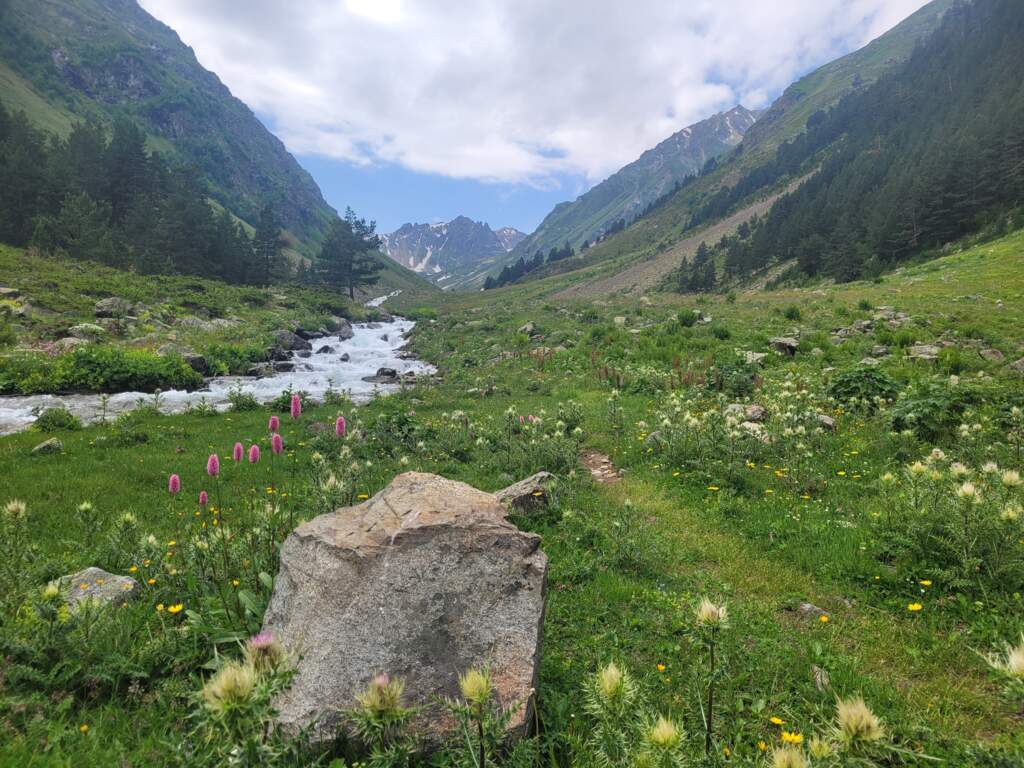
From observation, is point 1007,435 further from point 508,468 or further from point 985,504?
point 508,468

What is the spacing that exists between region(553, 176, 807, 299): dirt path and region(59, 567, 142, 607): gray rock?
76779 mm

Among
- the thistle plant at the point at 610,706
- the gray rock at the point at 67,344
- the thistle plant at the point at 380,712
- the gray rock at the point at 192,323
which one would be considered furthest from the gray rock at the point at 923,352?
the gray rock at the point at 192,323

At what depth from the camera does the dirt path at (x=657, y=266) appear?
81.8 meters

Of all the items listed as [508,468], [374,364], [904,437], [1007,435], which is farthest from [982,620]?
[374,364]

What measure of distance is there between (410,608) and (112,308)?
105ft

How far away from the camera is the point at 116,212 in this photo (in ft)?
182

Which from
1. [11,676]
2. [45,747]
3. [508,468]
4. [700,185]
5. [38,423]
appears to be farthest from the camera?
[700,185]

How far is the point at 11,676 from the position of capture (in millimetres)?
3195

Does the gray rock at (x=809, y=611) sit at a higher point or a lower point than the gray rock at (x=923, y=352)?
lower

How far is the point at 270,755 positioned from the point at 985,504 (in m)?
6.72

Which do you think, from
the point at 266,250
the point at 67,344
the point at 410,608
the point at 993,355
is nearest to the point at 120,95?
the point at 266,250

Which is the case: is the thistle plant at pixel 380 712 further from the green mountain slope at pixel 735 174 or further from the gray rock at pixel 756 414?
the green mountain slope at pixel 735 174

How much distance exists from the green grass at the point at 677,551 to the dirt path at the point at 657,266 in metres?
67.1

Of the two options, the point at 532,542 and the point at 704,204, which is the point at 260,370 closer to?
the point at 532,542
